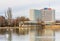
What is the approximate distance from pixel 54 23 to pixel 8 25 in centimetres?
564

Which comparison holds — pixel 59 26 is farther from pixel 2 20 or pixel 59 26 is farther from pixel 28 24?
pixel 2 20

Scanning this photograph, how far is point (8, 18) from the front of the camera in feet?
56.0

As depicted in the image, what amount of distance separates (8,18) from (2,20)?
0.87 m

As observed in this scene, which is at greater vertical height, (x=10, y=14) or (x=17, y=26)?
(x=10, y=14)

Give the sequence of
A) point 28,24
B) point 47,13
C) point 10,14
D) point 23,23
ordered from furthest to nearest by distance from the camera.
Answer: point 47,13, point 28,24, point 23,23, point 10,14

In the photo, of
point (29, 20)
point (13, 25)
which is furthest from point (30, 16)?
point (13, 25)

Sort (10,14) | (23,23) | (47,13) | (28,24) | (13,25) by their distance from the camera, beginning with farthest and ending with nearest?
(47,13) → (28,24) → (23,23) → (13,25) → (10,14)

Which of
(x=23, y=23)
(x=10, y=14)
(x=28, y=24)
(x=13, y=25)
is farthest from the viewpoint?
(x=28, y=24)

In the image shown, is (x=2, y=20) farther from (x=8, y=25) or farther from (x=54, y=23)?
(x=54, y=23)

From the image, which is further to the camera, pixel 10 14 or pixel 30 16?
pixel 30 16

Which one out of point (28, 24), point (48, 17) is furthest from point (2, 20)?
point (48, 17)

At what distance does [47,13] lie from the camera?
23.0 m

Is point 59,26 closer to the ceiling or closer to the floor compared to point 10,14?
closer to the floor

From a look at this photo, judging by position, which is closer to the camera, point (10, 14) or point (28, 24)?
point (10, 14)
